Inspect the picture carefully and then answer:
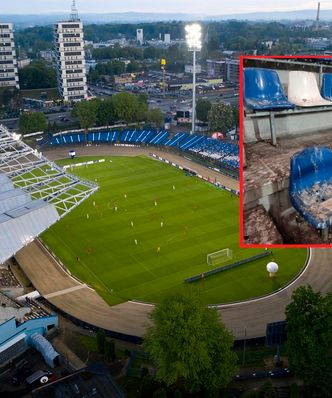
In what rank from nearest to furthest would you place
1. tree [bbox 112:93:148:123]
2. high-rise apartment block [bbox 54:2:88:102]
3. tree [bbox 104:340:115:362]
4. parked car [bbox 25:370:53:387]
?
1. parked car [bbox 25:370:53:387]
2. tree [bbox 104:340:115:362]
3. tree [bbox 112:93:148:123]
4. high-rise apartment block [bbox 54:2:88:102]

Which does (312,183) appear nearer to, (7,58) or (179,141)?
(179,141)

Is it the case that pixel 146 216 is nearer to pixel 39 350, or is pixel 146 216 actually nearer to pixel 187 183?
pixel 187 183

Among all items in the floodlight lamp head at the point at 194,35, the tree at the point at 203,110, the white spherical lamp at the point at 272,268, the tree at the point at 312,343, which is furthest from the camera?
the tree at the point at 203,110

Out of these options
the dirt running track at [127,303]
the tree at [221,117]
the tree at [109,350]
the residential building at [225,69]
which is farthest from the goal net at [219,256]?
the residential building at [225,69]

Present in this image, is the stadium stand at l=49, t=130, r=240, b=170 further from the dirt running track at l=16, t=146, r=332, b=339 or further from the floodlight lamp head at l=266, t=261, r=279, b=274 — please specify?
the dirt running track at l=16, t=146, r=332, b=339

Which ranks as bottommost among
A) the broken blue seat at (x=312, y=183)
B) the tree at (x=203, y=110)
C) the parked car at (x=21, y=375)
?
the parked car at (x=21, y=375)

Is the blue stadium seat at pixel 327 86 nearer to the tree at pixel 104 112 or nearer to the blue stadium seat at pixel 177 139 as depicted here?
the blue stadium seat at pixel 177 139

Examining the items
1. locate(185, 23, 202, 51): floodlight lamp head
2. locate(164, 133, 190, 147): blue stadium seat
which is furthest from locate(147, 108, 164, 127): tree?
locate(185, 23, 202, 51): floodlight lamp head
